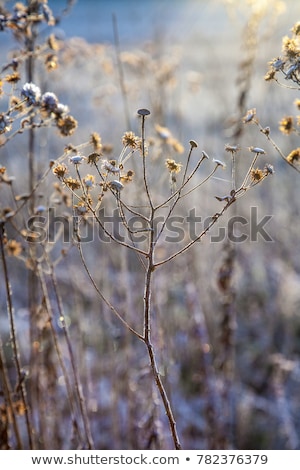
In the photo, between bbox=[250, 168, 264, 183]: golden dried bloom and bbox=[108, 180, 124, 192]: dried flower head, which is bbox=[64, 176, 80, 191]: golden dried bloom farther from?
bbox=[250, 168, 264, 183]: golden dried bloom

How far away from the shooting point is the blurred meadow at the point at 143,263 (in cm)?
168

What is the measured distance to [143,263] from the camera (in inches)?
53.5

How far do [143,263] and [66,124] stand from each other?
2.20ft

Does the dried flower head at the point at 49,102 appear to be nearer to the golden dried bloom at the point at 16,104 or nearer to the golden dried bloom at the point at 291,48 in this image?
the golden dried bloom at the point at 16,104

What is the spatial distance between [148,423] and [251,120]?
55.7 inches

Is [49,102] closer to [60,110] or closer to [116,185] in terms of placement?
[60,110]

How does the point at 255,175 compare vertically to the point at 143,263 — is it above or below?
above

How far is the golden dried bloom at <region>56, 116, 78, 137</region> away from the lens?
1757mm

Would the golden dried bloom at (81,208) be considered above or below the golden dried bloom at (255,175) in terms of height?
below

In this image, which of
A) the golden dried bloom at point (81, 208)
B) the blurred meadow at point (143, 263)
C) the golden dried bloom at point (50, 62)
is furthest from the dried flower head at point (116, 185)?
the golden dried bloom at point (50, 62)

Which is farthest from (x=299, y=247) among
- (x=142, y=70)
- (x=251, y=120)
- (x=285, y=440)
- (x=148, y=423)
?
(x=251, y=120)

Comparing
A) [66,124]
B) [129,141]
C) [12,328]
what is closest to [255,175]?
[129,141]
